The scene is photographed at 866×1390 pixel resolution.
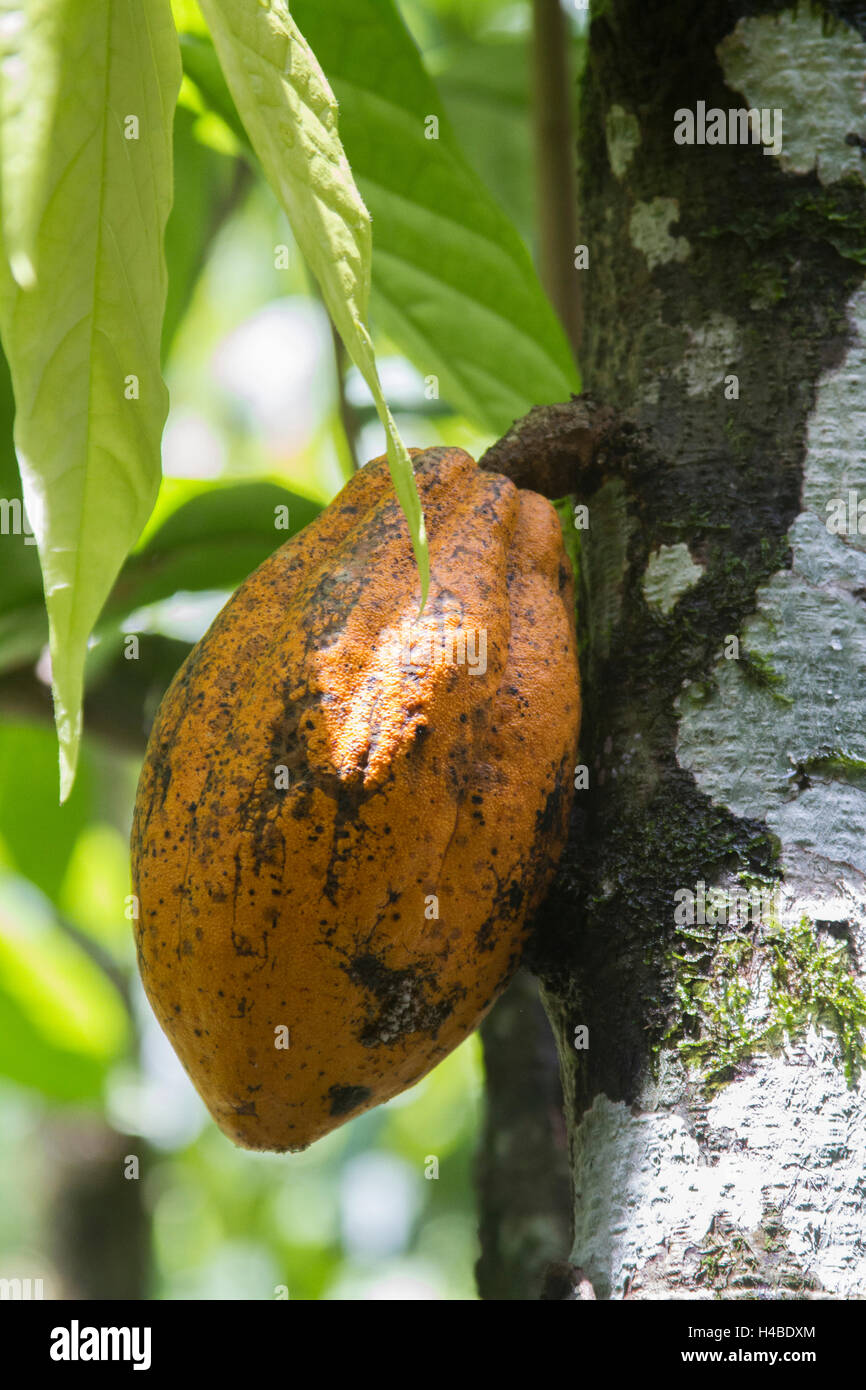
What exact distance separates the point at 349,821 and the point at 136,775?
7.19 ft

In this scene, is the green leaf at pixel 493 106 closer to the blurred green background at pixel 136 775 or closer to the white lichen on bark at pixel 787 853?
the blurred green background at pixel 136 775

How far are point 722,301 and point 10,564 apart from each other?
3.28 ft

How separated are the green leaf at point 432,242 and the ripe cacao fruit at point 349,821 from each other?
23.5 inches

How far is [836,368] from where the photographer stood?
44.8 inches

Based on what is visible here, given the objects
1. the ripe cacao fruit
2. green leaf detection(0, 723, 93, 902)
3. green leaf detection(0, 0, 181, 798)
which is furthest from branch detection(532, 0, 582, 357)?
green leaf detection(0, 0, 181, 798)

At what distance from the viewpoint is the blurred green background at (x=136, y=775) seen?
1.76 metres

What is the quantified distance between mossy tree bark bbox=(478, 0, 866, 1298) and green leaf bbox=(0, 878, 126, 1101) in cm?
172

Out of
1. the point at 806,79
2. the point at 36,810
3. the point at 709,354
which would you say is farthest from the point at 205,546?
the point at 806,79

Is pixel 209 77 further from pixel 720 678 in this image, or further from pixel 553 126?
pixel 720 678

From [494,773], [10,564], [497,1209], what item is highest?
[10,564]

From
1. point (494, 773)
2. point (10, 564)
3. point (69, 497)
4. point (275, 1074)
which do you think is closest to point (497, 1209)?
point (275, 1074)
